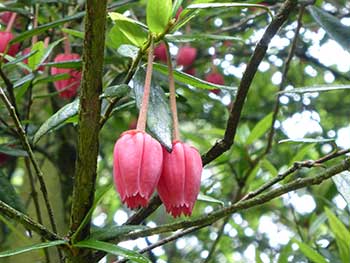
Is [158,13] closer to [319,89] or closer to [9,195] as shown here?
[319,89]

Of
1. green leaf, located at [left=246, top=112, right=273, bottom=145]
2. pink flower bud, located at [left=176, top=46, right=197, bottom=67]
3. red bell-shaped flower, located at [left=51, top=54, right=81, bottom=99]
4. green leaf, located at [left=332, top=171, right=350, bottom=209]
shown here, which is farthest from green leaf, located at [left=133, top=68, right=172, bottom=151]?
pink flower bud, located at [left=176, top=46, right=197, bottom=67]

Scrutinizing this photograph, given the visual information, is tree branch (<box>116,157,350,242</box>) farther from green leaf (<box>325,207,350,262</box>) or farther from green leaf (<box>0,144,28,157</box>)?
green leaf (<box>0,144,28,157</box>)

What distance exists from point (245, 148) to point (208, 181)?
313 millimetres

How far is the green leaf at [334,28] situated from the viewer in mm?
925

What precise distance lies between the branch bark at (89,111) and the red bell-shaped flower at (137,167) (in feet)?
0.10

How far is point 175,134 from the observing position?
0.82 meters

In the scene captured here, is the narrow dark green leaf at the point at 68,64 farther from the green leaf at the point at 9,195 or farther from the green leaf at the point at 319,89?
the green leaf at the point at 319,89

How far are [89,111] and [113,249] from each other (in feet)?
0.49

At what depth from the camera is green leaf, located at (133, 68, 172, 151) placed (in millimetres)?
796

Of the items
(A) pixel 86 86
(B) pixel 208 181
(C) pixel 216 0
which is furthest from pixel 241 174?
(A) pixel 86 86

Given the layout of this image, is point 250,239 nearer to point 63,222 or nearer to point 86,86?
point 63,222

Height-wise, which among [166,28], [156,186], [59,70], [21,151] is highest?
[59,70]

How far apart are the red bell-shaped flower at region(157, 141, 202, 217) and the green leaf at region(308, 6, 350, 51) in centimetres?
27

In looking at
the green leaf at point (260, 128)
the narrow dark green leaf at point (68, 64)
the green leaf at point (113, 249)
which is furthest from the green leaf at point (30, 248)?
the green leaf at point (260, 128)
